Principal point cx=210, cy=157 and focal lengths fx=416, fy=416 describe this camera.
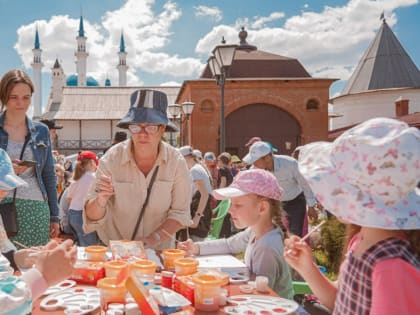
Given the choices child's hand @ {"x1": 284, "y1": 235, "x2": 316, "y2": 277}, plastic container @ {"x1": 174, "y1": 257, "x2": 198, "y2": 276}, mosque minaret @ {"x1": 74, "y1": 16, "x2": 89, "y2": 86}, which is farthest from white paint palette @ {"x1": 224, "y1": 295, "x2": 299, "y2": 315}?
mosque minaret @ {"x1": 74, "y1": 16, "x2": 89, "y2": 86}

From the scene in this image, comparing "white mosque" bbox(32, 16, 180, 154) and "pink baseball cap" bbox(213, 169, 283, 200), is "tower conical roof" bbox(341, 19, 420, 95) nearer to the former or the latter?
"white mosque" bbox(32, 16, 180, 154)

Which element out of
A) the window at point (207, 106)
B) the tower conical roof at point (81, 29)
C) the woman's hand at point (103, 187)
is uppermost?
the tower conical roof at point (81, 29)

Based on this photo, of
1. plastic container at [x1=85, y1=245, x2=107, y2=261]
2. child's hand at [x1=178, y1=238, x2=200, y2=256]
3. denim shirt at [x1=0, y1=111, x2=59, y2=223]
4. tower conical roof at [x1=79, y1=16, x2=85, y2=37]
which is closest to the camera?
plastic container at [x1=85, y1=245, x2=107, y2=261]

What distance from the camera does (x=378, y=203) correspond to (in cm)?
142

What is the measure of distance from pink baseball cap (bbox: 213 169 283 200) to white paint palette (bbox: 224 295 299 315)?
2.79 feet

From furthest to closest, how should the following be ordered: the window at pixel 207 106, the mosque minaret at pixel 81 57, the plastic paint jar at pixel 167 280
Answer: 1. the mosque minaret at pixel 81 57
2. the window at pixel 207 106
3. the plastic paint jar at pixel 167 280

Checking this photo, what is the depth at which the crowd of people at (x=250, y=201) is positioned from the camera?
140 cm

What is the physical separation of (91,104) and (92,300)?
44611mm

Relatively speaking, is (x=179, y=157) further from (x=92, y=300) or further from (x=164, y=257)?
(x=92, y=300)

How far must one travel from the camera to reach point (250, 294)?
207cm

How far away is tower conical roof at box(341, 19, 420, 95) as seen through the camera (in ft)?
121

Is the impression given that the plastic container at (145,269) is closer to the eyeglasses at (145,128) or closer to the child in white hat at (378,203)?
the child in white hat at (378,203)

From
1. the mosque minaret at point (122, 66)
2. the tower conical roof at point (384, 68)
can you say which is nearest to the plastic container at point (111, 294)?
the tower conical roof at point (384, 68)

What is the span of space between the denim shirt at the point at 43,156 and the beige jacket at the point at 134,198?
89 cm
